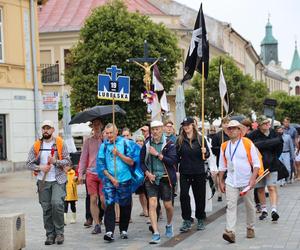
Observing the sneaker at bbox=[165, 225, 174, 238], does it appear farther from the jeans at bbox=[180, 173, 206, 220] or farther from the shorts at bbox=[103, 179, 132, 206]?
the shorts at bbox=[103, 179, 132, 206]

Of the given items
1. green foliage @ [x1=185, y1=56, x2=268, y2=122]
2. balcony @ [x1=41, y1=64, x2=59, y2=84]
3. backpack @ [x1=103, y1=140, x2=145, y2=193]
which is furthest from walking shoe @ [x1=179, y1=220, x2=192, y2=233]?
green foliage @ [x1=185, y1=56, x2=268, y2=122]

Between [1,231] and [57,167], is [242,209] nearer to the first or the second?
[57,167]

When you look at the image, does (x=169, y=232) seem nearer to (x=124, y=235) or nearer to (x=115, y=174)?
(x=124, y=235)

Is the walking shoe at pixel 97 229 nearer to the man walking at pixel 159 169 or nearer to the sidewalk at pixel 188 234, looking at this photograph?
the sidewalk at pixel 188 234

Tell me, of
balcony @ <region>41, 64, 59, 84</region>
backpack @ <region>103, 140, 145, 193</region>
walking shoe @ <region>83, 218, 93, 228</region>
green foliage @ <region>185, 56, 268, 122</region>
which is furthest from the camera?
green foliage @ <region>185, 56, 268, 122</region>

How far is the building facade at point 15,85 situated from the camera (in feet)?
86.1

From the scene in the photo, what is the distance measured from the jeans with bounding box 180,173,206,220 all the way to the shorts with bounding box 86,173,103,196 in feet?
4.19

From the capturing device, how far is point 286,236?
381 inches

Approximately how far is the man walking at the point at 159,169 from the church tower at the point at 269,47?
15074 centimetres

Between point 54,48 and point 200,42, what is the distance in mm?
35145

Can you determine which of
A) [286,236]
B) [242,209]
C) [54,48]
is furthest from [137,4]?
[286,236]

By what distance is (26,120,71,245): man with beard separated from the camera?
974cm

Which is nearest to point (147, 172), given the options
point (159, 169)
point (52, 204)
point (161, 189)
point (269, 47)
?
point (159, 169)

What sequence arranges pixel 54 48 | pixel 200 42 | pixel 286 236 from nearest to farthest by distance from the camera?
pixel 286 236 < pixel 200 42 < pixel 54 48
